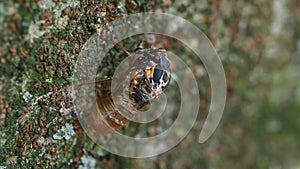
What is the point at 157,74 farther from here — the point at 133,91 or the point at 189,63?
the point at 189,63

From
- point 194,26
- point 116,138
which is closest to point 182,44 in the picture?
point 194,26

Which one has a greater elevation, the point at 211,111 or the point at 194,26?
the point at 194,26

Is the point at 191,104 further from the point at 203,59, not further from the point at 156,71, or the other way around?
the point at 156,71

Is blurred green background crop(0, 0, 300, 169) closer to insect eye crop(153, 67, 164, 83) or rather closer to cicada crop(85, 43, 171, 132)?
cicada crop(85, 43, 171, 132)

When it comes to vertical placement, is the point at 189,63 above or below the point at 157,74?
above

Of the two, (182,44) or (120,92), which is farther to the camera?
(182,44)

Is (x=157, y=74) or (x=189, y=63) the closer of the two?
(x=157, y=74)

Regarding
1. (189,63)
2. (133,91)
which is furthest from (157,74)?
(189,63)
